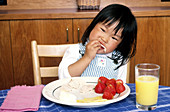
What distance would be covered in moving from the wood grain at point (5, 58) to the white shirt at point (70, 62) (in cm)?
83

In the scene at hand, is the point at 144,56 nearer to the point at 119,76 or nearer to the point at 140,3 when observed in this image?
the point at 140,3

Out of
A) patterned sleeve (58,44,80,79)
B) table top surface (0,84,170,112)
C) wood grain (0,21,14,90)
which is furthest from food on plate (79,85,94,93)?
wood grain (0,21,14,90)

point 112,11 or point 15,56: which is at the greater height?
point 112,11

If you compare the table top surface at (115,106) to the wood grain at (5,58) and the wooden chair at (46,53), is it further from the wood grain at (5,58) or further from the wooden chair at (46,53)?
the wood grain at (5,58)

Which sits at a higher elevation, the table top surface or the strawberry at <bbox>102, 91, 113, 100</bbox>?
the strawberry at <bbox>102, 91, 113, 100</bbox>

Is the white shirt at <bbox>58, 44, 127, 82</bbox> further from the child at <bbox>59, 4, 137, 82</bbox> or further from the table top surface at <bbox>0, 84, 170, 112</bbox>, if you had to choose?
the table top surface at <bbox>0, 84, 170, 112</bbox>

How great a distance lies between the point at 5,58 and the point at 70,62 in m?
0.89

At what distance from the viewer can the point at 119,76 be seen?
4.43 ft

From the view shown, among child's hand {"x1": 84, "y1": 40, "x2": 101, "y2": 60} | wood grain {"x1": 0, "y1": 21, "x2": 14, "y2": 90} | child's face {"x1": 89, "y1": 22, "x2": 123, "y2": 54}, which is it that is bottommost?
wood grain {"x1": 0, "y1": 21, "x2": 14, "y2": 90}

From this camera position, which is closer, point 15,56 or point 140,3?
point 15,56

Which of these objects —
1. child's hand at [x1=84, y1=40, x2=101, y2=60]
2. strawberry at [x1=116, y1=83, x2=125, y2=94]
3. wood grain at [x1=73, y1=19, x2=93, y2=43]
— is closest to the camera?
strawberry at [x1=116, y1=83, x2=125, y2=94]

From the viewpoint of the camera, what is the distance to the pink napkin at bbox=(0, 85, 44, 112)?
729 millimetres

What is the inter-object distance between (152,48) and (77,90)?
133 cm

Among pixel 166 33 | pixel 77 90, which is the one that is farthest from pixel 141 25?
pixel 77 90
